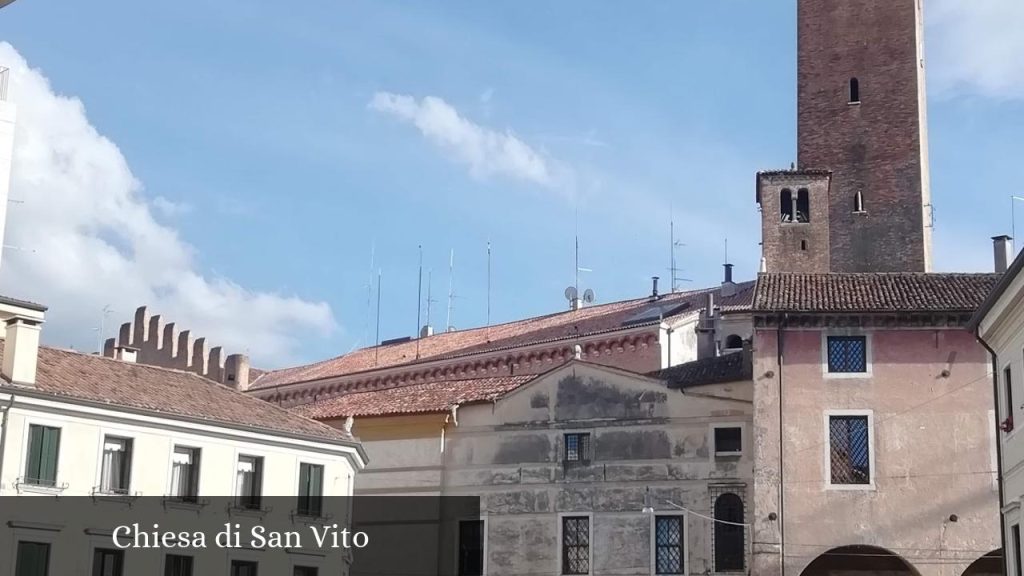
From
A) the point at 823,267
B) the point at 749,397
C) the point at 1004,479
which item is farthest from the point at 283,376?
the point at 1004,479

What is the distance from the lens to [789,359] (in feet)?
117

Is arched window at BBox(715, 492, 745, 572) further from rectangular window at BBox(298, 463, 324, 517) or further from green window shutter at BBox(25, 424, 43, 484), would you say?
green window shutter at BBox(25, 424, 43, 484)

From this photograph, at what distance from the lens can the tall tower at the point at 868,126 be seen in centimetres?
5200

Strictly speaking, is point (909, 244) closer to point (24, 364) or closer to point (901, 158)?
point (901, 158)

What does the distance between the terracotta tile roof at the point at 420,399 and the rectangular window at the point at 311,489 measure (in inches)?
248

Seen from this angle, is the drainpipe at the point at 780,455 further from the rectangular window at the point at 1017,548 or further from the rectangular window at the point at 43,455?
the rectangular window at the point at 43,455

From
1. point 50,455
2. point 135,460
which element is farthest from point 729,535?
point 50,455

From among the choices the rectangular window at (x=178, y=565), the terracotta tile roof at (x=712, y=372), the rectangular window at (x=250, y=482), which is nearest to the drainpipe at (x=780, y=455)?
the terracotta tile roof at (x=712, y=372)

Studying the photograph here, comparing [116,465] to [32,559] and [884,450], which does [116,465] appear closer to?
[32,559]

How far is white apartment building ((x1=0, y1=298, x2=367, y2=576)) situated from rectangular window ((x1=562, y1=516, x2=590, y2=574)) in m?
6.32

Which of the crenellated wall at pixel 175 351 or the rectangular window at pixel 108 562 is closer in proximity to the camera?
the rectangular window at pixel 108 562

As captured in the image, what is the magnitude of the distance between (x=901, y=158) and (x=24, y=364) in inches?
1307

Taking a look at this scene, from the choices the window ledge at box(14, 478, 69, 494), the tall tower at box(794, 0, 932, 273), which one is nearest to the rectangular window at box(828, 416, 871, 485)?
the tall tower at box(794, 0, 932, 273)

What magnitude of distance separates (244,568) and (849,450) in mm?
14594
